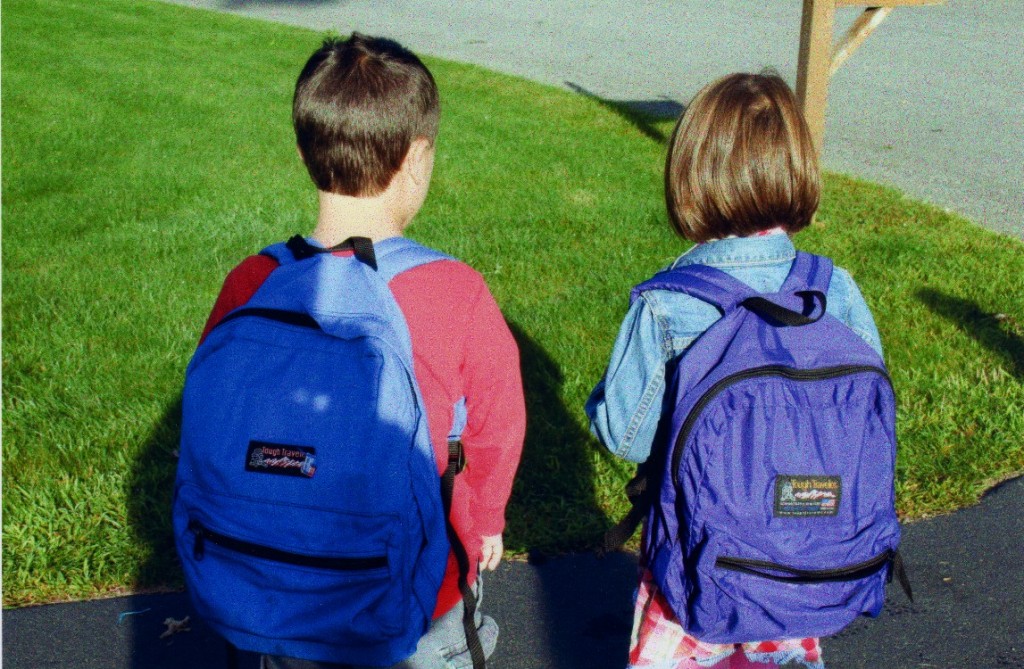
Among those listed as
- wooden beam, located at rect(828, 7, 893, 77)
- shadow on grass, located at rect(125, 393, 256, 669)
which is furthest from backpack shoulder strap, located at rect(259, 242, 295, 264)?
wooden beam, located at rect(828, 7, 893, 77)

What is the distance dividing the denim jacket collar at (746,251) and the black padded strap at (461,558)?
0.61 meters

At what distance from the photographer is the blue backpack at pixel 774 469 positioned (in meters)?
1.91

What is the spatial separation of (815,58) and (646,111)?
3.21m

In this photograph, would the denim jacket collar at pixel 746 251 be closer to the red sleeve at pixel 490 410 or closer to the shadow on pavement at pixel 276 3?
the red sleeve at pixel 490 410

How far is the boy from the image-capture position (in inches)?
74.4

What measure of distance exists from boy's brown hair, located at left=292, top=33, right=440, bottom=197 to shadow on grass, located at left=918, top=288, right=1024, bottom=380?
3.30 meters

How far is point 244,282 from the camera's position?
6.52 ft

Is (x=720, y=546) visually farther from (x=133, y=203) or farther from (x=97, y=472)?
(x=133, y=203)

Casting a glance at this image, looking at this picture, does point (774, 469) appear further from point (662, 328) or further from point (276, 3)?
point (276, 3)

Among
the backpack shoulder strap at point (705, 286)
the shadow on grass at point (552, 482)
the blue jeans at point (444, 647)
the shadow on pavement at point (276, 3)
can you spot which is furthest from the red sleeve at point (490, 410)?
the shadow on pavement at point (276, 3)

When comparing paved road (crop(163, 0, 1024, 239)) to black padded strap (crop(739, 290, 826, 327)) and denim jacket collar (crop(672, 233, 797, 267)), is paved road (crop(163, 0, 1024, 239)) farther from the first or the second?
black padded strap (crop(739, 290, 826, 327))

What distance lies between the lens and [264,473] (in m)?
1.74

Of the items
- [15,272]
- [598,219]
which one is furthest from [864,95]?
[15,272]

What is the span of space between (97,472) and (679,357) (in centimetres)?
252
